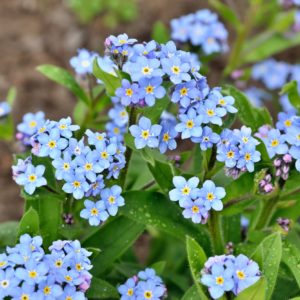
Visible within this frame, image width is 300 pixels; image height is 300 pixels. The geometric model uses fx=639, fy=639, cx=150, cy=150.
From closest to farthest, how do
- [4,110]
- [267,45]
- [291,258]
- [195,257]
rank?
1. [195,257]
2. [291,258]
3. [4,110]
4. [267,45]

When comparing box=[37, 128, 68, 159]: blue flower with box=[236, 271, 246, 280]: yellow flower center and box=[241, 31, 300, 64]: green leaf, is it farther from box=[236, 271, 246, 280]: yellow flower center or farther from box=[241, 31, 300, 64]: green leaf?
box=[241, 31, 300, 64]: green leaf

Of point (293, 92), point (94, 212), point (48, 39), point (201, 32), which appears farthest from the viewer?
point (48, 39)

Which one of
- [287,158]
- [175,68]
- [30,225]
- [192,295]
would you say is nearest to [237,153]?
[287,158]

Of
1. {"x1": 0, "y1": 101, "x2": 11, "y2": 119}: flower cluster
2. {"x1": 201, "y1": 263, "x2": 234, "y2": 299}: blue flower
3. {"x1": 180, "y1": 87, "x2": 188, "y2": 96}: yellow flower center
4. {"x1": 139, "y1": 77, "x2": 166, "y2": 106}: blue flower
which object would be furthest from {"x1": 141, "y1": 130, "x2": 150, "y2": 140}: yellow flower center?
{"x1": 0, "y1": 101, "x2": 11, "y2": 119}: flower cluster

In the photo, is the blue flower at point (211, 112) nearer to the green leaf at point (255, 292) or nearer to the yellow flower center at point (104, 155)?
the yellow flower center at point (104, 155)

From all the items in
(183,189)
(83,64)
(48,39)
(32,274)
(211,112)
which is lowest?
(32,274)

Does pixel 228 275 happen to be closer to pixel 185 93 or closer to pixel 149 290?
pixel 149 290

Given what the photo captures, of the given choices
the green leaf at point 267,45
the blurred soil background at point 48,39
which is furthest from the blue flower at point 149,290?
the blurred soil background at point 48,39
